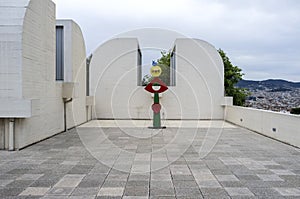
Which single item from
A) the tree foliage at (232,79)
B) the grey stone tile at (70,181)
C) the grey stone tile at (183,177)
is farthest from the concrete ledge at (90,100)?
the grey stone tile at (183,177)

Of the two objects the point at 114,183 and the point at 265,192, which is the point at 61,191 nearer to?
the point at 114,183

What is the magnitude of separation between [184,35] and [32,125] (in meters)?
9.75

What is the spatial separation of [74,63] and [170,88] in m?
5.70

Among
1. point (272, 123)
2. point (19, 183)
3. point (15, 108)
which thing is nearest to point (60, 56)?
point (15, 108)

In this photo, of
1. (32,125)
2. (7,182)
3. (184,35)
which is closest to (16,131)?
(32,125)

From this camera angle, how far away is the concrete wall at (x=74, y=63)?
34.8 ft

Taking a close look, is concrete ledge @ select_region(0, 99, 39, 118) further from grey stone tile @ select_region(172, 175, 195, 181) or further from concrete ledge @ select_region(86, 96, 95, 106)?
concrete ledge @ select_region(86, 96, 95, 106)

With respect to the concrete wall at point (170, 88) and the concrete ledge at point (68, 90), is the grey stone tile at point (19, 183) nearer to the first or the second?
the concrete ledge at point (68, 90)

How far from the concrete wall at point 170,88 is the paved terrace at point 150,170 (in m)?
7.18

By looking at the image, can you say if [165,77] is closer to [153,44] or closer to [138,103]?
[138,103]

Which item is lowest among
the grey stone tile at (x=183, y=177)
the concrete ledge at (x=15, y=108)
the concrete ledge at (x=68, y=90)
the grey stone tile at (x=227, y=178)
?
the grey stone tile at (x=183, y=177)

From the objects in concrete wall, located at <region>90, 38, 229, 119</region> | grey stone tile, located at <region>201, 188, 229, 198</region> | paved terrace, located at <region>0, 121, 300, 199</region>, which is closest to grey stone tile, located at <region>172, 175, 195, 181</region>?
paved terrace, located at <region>0, 121, 300, 199</region>

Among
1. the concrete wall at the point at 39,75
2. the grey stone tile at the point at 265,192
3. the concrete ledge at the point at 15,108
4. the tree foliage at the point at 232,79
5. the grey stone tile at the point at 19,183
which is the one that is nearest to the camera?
the grey stone tile at the point at 265,192

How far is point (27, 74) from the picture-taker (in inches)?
271
